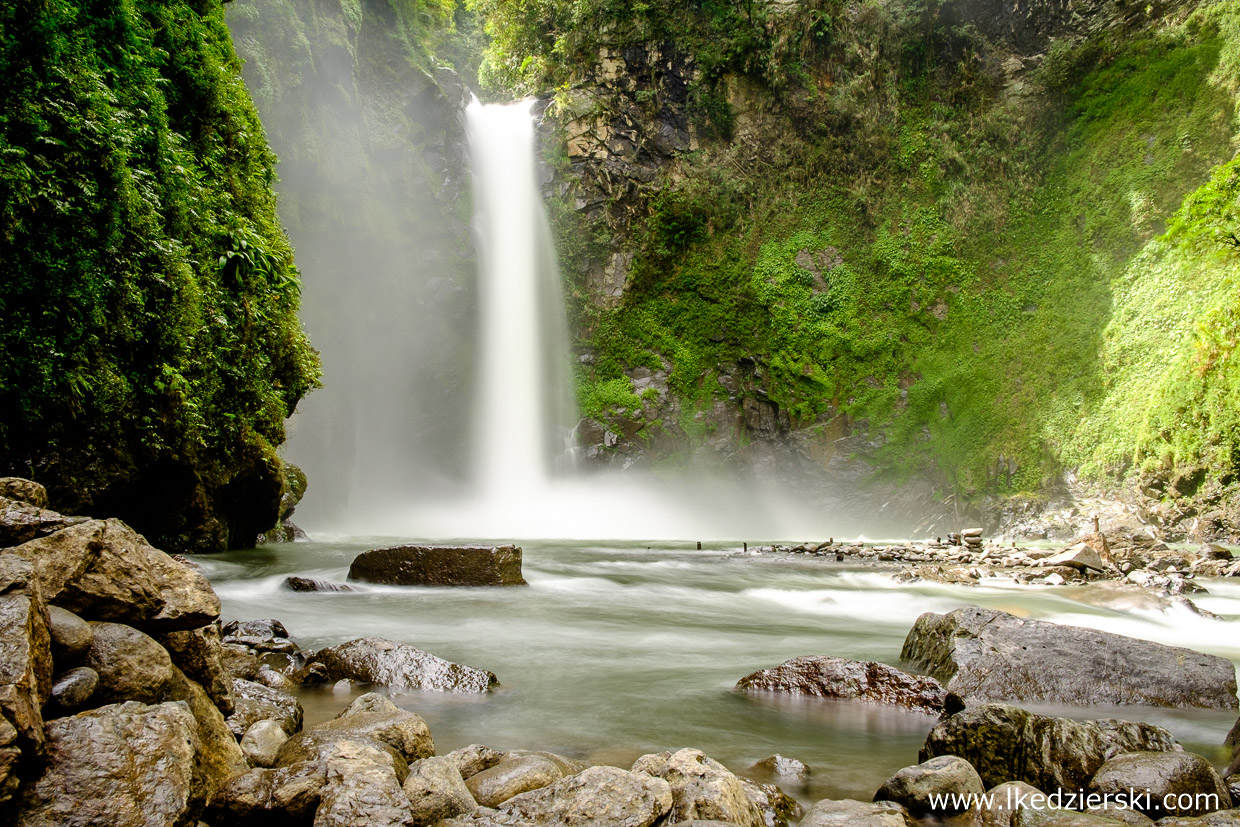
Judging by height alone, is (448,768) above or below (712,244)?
below

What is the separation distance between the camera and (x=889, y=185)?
23.9 meters

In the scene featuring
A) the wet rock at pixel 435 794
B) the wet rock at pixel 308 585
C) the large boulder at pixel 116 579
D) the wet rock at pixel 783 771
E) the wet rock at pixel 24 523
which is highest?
the wet rock at pixel 24 523

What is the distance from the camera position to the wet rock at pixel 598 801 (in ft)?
7.16

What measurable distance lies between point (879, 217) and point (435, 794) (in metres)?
24.7

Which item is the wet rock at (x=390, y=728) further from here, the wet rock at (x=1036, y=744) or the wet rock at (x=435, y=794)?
the wet rock at (x=1036, y=744)

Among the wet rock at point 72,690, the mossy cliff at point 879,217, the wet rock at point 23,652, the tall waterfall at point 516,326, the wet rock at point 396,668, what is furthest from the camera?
the tall waterfall at point 516,326

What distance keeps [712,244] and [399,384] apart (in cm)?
1211

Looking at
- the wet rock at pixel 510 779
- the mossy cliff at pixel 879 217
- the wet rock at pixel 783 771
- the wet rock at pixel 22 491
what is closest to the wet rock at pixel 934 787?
the wet rock at pixel 783 771

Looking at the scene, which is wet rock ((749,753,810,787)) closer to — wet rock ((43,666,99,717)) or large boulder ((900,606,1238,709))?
large boulder ((900,606,1238,709))

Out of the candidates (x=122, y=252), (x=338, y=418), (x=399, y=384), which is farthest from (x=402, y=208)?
(x=122, y=252)

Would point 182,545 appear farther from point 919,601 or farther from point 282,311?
point 919,601

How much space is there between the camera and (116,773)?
184 centimetres

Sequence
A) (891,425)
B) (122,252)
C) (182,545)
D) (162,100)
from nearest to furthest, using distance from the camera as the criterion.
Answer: (122,252) → (162,100) → (182,545) → (891,425)

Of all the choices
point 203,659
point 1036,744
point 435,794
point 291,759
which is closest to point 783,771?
point 1036,744
